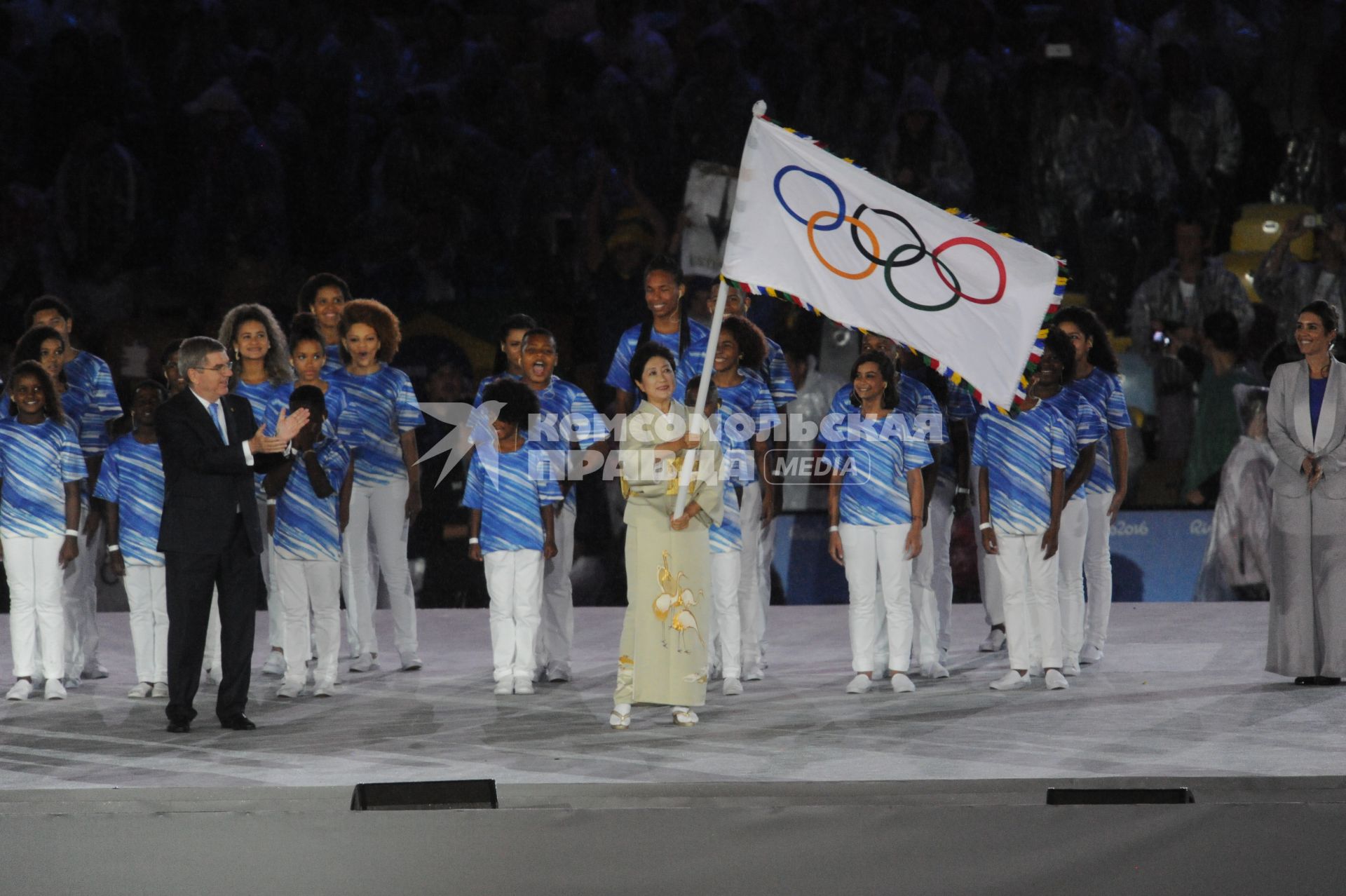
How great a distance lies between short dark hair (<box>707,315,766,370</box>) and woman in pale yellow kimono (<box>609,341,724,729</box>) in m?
1.30

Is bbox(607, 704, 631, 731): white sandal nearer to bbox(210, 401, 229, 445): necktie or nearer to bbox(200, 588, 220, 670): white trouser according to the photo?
bbox(210, 401, 229, 445): necktie

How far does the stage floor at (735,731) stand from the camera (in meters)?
6.57

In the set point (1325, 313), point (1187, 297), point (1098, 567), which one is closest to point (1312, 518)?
point (1325, 313)

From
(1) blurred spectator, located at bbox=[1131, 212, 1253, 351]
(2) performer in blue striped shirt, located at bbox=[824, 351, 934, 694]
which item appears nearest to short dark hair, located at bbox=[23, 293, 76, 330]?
(2) performer in blue striped shirt, located at bbox=[824, 351, 934, 694]

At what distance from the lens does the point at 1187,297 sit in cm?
1273

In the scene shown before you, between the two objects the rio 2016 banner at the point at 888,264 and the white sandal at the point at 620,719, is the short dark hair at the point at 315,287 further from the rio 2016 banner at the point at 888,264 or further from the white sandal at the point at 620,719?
the white sandal at the point at 620,719

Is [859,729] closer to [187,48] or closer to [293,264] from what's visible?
[293,264]

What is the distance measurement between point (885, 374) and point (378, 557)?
9.96ft

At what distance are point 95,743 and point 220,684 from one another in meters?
0.60

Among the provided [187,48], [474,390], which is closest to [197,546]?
[474,390]

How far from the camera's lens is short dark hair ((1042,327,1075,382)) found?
8.61m

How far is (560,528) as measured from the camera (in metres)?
9.03

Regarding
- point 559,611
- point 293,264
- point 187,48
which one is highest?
point 187,48

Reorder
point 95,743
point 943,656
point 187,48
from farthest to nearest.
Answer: point 187,48 → point 943,656 → point 95,743
